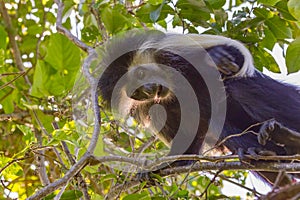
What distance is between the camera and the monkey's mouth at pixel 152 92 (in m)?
2.71

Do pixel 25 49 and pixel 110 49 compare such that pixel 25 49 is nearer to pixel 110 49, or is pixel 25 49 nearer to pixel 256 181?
pixel 110 49

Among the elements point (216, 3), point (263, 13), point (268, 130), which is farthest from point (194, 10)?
point (268, 130)

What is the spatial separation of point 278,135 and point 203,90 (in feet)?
1.49

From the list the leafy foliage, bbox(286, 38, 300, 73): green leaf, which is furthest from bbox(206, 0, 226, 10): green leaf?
bbox(286, 38, 300, 73): green leaf

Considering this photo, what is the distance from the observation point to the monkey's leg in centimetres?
228

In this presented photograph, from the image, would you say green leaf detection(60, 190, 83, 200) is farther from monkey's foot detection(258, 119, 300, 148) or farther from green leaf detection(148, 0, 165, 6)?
green leaf detection(148, 0, 165, 6)

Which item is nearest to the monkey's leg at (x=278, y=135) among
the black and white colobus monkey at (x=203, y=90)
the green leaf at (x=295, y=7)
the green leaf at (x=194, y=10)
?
the black and white colobus monkey at (x=203, y=90)

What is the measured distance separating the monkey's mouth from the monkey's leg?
0.58 m

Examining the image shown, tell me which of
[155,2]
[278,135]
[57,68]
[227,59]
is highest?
[155,2]

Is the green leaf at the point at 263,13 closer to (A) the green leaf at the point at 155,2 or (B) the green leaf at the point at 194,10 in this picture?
(B) the green leaf at the point at 194,10

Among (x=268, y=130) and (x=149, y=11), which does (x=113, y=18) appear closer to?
(x=149, y=11)

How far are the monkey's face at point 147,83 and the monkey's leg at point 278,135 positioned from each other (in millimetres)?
593

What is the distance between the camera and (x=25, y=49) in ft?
11.8

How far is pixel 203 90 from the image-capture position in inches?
103
